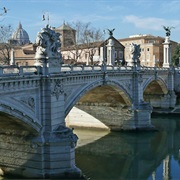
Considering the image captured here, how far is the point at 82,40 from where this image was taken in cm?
5916

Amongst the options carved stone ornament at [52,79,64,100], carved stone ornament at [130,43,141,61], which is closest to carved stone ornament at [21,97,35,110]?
carved stone ornament at [52,79,64,100]

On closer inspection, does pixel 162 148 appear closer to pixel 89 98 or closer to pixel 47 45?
pixel 89 98

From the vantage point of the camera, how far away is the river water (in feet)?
75.1

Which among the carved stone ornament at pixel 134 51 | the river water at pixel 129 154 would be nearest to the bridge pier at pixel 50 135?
the river water at pixel 129 154

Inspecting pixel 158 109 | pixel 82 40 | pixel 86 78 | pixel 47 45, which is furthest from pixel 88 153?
pixel 82 40

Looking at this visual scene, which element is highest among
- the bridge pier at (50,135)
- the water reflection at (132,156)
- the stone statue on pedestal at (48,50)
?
the stone statue on pedestal at (48,50)

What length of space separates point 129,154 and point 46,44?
11916mm

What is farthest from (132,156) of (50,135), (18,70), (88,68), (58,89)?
(18,70)

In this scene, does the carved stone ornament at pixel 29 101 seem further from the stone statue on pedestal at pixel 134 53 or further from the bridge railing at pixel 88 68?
the stone statue on pedestal at pixel 134 53

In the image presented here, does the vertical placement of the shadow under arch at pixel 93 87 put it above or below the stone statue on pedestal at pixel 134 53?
below

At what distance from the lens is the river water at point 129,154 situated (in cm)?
2288

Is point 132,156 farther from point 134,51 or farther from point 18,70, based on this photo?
point 18,70

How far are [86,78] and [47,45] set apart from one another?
6.34 meters

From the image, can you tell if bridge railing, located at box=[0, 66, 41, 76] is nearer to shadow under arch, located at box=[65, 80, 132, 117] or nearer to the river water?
shadow under arch, located at box=[65, 80, 132, 117]
